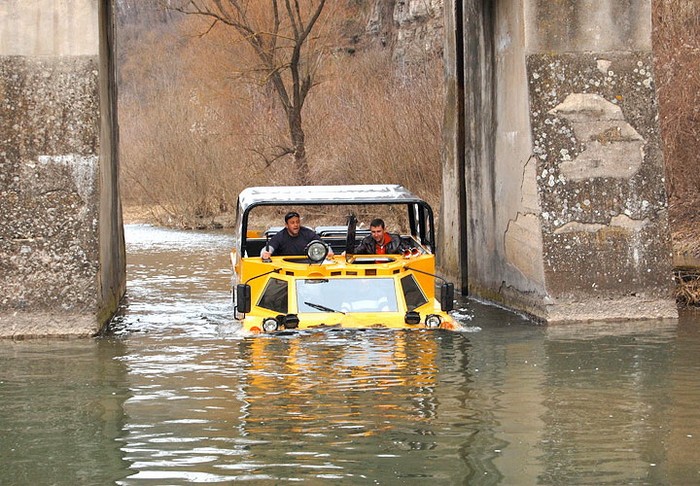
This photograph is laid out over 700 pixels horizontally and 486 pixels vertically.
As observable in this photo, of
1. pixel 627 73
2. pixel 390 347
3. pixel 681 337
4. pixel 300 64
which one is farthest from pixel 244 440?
pixel 300 64

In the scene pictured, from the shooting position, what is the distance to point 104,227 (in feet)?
51.2

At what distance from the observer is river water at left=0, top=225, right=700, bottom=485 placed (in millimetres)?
8766

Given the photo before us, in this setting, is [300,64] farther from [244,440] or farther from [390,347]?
[244,440]

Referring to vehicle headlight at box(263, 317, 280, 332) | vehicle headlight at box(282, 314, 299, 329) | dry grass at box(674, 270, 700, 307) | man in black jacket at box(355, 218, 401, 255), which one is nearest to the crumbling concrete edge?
vehicle headlight at box(263, 317, 280, 332)

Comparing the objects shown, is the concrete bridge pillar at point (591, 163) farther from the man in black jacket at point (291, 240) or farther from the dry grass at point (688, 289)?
the man in black jacket at point (291, 240)

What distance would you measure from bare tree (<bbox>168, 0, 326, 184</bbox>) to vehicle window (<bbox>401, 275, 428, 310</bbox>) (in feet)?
73.7

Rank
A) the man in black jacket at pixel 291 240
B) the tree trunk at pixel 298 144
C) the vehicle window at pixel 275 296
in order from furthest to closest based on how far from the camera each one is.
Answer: the tree trunk at pixel 298 144, the man in black jacket at pixel 291 240, the vehicle window at pixel 275 296

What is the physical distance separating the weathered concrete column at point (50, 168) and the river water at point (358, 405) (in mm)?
491

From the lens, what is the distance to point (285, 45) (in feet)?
129

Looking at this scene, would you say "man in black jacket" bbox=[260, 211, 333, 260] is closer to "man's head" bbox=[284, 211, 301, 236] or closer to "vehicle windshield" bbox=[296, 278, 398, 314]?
"man's head" bbox=[284, 211, 301, 236]

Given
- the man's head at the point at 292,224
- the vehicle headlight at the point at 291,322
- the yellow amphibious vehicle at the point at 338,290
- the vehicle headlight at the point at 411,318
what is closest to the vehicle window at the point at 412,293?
the yellow amphibious vehicle at the point at 338,290

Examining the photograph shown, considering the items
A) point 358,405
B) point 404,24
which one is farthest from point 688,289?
point 404,24

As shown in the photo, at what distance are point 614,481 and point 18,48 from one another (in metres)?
8.89

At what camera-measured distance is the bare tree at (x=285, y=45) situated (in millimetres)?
38344
